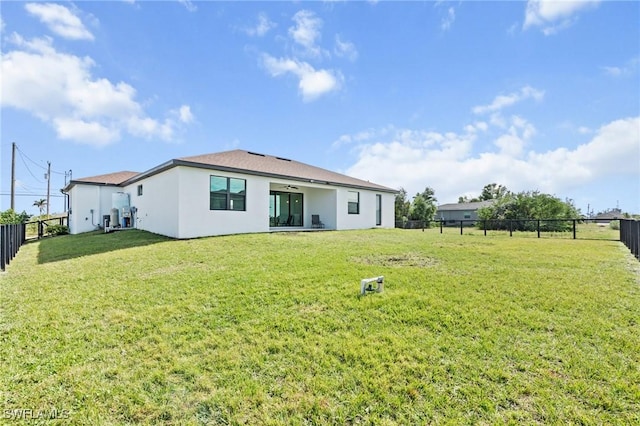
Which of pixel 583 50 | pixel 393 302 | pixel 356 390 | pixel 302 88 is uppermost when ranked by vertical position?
pixel 302 88

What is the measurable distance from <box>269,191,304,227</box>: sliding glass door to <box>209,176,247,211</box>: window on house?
3.55 m

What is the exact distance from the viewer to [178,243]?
954 centimetres

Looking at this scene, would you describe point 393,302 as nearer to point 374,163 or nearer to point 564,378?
point 564,378

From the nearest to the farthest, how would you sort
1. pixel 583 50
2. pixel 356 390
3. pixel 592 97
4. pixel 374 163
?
pixel 356 390 → pixel 583 50 → pixel 592 97 → pixel 374 163

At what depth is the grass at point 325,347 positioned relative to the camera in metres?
2.27

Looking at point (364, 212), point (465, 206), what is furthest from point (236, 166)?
point (465, 206)

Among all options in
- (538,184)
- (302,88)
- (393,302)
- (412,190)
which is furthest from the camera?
(412,190)

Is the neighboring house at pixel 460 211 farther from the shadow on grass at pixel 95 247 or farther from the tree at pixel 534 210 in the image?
the shadow on grass at pixel 95 247

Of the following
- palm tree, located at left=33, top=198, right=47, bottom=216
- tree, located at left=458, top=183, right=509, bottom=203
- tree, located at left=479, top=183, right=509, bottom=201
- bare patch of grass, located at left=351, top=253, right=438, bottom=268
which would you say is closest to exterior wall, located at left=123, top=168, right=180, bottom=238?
bare patch of grass, located at left=351, top=253, right=438, bottom=268

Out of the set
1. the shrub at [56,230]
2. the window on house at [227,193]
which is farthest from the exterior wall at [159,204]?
the shrub at [56,230]

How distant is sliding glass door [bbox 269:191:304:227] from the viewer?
1605cm

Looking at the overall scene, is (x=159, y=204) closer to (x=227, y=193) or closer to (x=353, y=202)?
(x=227, y=193)

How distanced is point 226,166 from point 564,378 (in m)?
11.3

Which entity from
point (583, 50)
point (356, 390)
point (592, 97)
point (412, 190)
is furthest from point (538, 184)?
point (356, 390)
